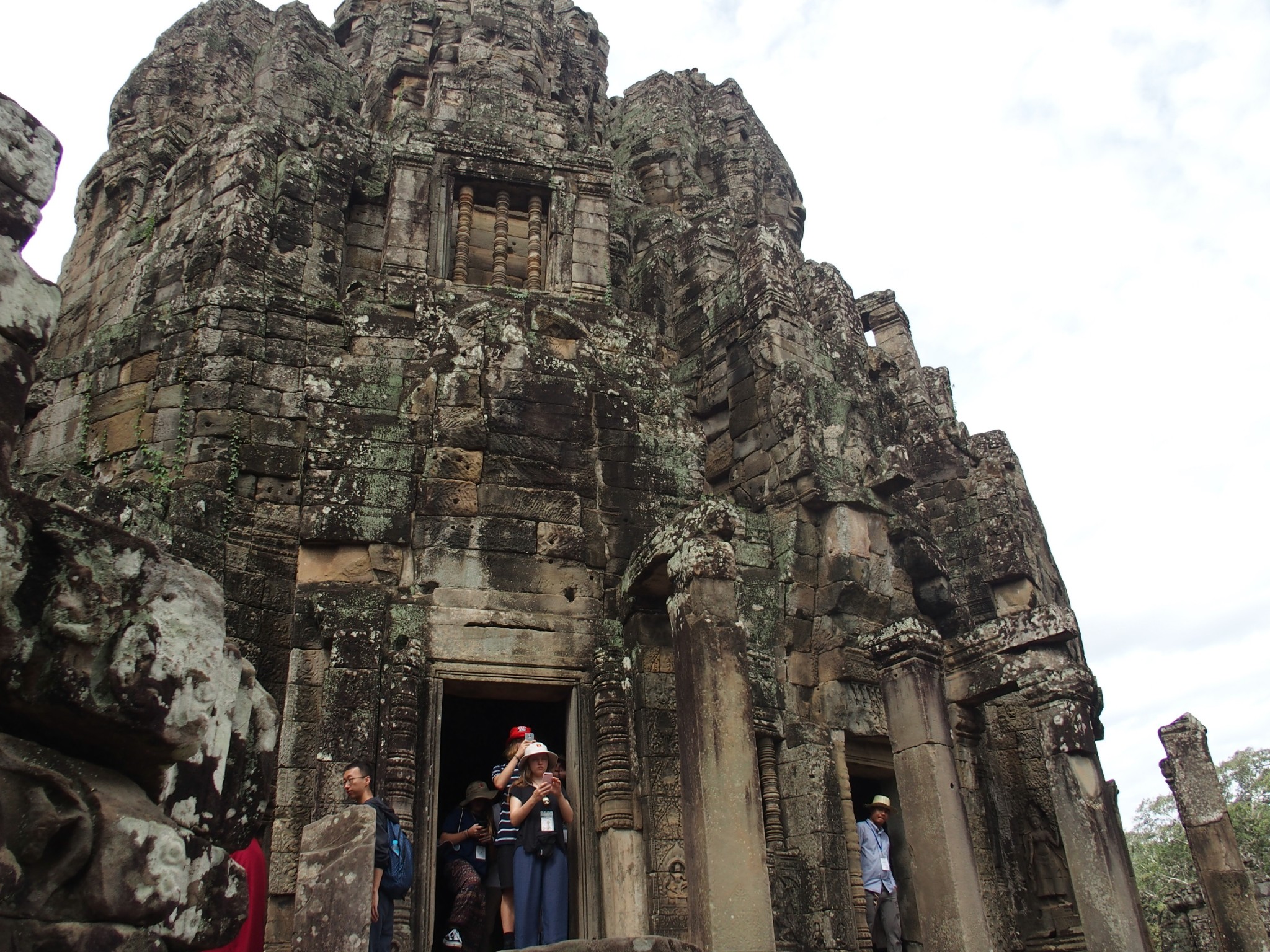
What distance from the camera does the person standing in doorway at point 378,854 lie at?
20.5 ft

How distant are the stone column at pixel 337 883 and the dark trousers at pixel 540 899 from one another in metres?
2.51

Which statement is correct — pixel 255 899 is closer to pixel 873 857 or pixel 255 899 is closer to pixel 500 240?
pixel 873 857

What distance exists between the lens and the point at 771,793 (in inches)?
408

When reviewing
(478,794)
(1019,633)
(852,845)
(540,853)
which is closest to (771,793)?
(852,845)

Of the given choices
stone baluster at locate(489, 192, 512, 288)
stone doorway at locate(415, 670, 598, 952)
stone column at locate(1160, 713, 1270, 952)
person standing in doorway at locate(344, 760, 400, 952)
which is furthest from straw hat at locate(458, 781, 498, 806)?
stone column at locate(1160, 713, 1270, 952)

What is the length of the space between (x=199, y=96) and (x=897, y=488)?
13657 mm

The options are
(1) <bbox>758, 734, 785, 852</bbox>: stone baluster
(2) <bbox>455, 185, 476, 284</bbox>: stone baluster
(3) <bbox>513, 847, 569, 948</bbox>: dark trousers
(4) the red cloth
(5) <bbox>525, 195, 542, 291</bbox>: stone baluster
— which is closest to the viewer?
(4) the red cloth

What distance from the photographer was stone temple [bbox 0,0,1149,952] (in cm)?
886

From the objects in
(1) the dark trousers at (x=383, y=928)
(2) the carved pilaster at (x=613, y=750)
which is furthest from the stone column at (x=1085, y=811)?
(1) the dark trousers at (x=383, y=928)

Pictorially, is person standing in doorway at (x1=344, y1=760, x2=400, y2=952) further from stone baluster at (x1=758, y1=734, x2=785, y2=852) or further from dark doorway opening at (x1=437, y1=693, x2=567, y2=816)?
dark doorway opening at (x1=437, y1=693, x2=567, y2=816)

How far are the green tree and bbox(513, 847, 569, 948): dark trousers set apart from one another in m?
24.3

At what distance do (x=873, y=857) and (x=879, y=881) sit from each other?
0.25 m

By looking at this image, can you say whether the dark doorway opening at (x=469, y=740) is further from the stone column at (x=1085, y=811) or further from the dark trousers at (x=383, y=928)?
the stone column at (x=1085, y=811)

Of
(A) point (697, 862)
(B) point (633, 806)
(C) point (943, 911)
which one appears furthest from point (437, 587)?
(C) point (943, 911)
